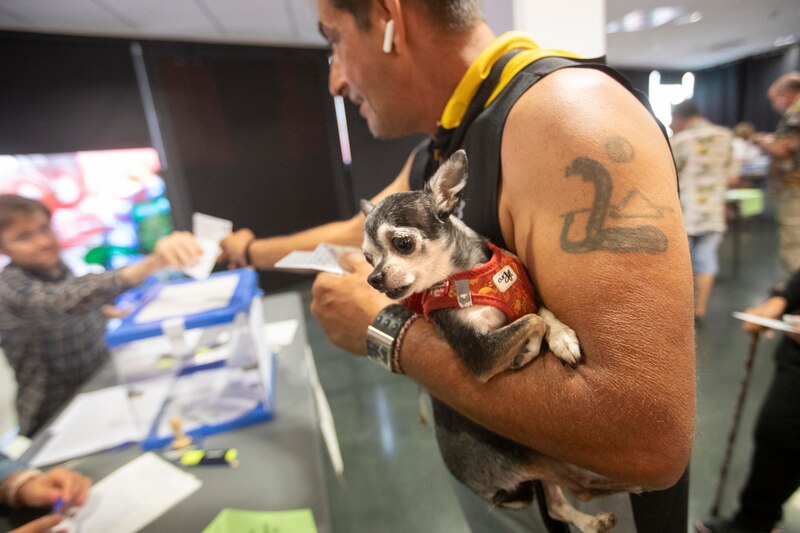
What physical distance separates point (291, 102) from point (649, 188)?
220 inches

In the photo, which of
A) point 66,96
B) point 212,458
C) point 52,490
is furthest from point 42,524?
point 66,96

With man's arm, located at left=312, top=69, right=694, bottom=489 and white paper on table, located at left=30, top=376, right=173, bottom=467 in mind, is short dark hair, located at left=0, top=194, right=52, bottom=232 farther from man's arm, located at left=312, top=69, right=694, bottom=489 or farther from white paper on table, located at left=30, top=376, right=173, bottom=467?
man's arm, located at left=312, top=69, right=694, bottom=489

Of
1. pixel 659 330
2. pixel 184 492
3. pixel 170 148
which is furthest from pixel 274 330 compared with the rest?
pixel 170 148

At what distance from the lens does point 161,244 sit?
141 centimetres

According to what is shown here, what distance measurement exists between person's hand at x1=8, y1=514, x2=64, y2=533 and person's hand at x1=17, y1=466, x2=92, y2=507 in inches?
2.1

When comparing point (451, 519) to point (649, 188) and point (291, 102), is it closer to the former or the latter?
point (649, 188)

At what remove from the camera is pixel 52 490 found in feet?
3.41

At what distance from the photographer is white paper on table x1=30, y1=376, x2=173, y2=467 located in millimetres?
1277

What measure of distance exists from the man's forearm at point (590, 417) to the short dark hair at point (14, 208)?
2.01 meters

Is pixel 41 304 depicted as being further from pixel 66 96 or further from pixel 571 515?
pixel 66 96

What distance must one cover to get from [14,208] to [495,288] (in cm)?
204

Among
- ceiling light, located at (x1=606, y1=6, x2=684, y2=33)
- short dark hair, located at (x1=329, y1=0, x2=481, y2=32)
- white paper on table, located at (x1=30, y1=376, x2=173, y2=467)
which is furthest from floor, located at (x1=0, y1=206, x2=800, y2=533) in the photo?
ceiling light, located at (x1=606, y1=6, x2=684, y2=33)

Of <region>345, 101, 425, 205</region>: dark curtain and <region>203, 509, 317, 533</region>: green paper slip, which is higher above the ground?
<region>345, 101, 425, 205</region>: dark curtain

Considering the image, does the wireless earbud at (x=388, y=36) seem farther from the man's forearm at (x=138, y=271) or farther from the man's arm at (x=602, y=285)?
the man's forearm at (x=138, y=271)
